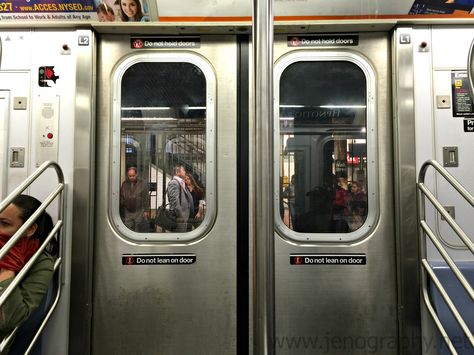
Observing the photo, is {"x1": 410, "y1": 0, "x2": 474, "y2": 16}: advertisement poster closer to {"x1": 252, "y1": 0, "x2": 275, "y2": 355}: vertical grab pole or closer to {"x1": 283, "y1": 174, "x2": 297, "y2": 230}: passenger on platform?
{"x1": 283, "y1": 174, "x2": 297, "y2": 230}: passenger on platform

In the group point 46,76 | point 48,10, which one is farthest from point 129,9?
point 46,76

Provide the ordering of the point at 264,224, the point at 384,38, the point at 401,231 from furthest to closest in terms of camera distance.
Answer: the point at 384,38
the point at 401,231
the point at 264,224

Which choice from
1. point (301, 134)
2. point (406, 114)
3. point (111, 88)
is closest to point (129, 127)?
point (111, 88)

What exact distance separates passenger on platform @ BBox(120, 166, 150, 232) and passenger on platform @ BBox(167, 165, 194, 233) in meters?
0.18

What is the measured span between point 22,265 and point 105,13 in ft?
5.71

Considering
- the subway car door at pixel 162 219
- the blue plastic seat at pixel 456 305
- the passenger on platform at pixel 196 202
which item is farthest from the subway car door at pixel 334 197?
the passenger on platform at pixel 196 202

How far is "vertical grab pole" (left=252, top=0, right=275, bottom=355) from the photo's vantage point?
3.00 feet

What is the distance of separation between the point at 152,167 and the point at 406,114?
1789mm

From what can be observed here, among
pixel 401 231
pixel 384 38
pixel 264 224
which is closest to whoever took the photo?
pixel 264 224

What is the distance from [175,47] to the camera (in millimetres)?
2383

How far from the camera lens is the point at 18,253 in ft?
6.43

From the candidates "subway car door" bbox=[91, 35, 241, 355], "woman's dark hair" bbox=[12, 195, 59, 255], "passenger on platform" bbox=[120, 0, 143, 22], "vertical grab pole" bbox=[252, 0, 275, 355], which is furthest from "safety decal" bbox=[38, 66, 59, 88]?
"vertical grab pole" bbox=[252, 0, 275, 355]

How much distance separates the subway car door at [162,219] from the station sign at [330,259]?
1.53ft

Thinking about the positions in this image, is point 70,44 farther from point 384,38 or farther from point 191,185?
point 384,38
